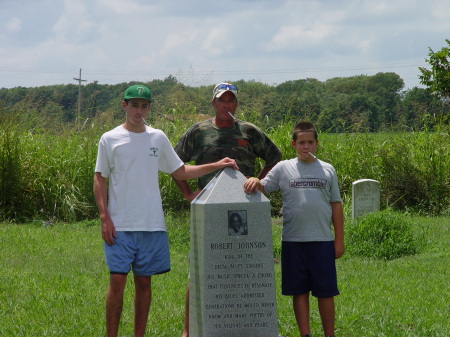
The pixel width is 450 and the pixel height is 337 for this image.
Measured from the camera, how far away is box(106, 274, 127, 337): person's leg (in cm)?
483

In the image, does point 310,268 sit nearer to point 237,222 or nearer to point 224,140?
point 237,222

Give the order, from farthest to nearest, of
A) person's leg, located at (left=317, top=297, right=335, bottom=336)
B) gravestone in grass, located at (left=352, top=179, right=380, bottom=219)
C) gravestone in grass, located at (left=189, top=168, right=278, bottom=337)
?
gravestone in grass, located at (left=352, top=179, right=380, bottom=219) < person's leg, located at (left=317, top=297, right=335, bottom=336) < gravestone in grass, located at (left=189, top=168, right=278, bottom=337)

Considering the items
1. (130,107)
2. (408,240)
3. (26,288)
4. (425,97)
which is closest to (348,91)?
(425,97)

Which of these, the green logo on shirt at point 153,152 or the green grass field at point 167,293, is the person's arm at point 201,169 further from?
the green grass field at point 167,293

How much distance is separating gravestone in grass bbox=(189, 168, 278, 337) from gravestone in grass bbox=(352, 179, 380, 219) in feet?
27.8

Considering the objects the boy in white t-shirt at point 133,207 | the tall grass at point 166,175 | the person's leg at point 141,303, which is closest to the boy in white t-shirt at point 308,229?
the boy in white t-shirt at point 133,207

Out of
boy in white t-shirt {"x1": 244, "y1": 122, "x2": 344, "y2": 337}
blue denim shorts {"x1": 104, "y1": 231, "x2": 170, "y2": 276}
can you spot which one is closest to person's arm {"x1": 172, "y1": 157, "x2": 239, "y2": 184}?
boy in white t-shirt {"x1": 244, "y1": 122, "x2": 344, "y2": 337}

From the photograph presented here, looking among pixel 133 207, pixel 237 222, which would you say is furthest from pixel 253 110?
pixel 237 222

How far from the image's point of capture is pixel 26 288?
7500 millimetres

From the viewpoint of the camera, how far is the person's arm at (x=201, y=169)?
4926 mm

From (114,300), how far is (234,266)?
869 millimetres

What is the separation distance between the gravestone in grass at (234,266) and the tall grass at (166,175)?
8.99 metres

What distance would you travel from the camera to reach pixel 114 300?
486 cm

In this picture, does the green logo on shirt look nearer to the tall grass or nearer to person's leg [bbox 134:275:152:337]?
person's leg [bbox 134:275:152:337]
